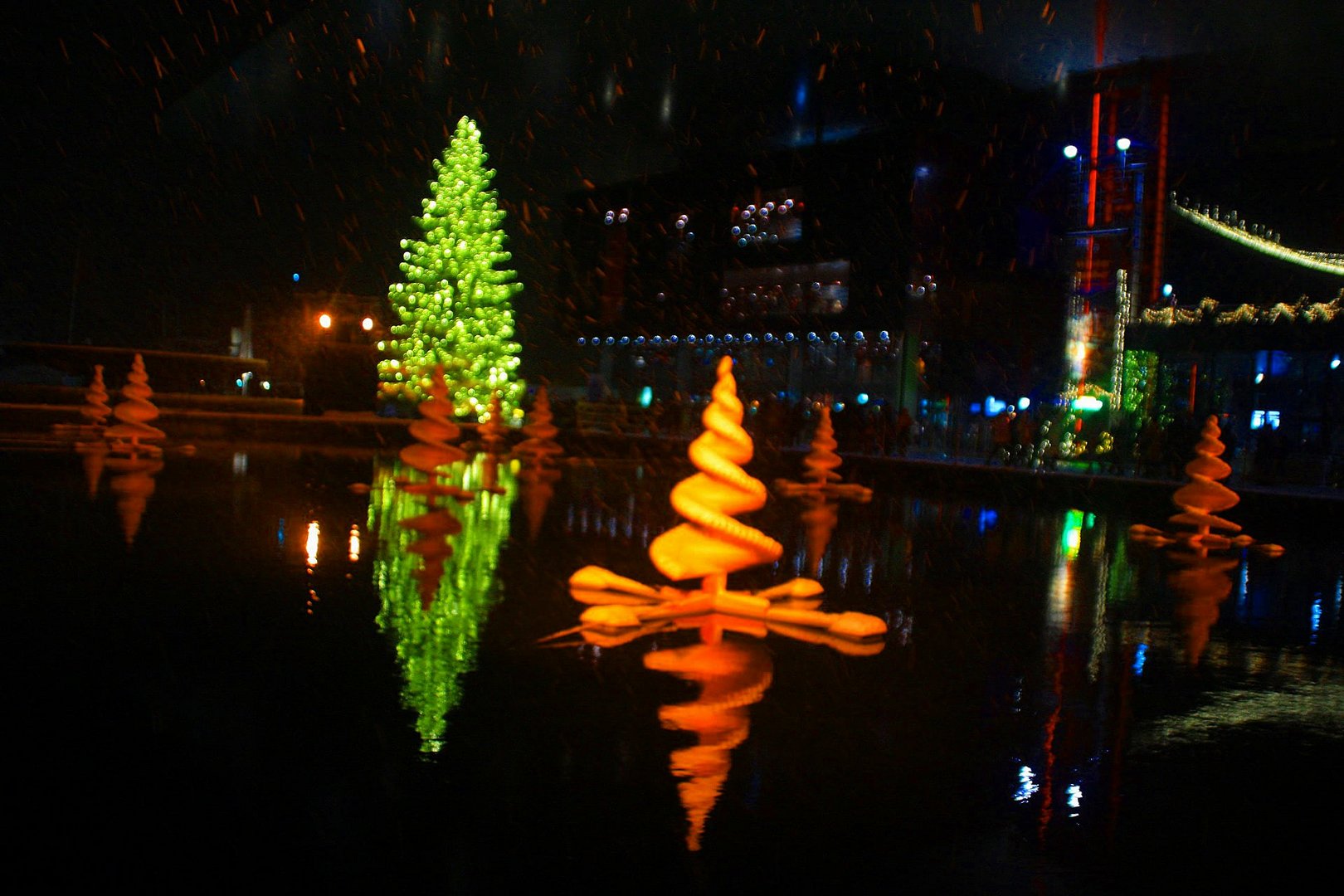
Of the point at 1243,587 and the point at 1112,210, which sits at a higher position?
the point at 1112,210

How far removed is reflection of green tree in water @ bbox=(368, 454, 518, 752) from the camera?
17.6ft

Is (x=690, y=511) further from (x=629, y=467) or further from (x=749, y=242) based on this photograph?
(x=749, y=242)

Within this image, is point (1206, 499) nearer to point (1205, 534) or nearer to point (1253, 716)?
point (1205, 534)

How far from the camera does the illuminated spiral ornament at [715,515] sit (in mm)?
7422

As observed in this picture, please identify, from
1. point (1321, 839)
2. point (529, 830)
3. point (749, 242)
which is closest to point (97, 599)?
point (529, 830)

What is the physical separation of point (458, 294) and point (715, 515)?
3106 cm

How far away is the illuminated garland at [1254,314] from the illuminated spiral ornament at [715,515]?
26282 millimetres

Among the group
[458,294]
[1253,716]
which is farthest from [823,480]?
[458,294]

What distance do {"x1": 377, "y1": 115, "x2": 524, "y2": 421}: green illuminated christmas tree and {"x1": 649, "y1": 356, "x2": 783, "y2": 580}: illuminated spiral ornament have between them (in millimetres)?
28592

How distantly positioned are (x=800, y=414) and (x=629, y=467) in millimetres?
9047

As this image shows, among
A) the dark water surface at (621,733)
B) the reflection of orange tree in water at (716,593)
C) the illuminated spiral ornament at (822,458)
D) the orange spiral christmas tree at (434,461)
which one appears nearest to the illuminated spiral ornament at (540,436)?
the illuminated spiral ornament at (822,458)

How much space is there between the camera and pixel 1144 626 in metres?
8.22

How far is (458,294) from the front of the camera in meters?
36.9

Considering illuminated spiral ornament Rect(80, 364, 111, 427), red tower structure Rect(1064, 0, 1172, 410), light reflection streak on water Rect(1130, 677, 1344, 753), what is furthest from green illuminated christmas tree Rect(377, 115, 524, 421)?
light reflection streak on water Rect(1130, 677, 1344, 753)
